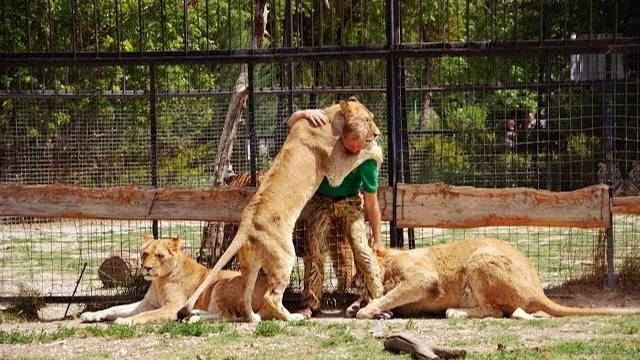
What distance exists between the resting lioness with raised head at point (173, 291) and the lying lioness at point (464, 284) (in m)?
1.09

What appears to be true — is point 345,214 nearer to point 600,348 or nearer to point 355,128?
point 355,128

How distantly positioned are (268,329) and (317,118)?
2.28 m

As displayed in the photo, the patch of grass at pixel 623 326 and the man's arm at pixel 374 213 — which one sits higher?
the man's arm at pixel 374 213

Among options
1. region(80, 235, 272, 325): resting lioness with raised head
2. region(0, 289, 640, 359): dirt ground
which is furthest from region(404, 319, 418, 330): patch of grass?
region(80, 235, 272, 325): resting lioness with raised head

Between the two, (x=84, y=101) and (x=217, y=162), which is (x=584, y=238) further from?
(x=84, y=101)

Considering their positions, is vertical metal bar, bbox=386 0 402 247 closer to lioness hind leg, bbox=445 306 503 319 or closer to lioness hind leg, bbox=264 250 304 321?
lioness hind leg, bbox=445 306 503 319

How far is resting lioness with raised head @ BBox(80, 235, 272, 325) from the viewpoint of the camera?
10.6 meters

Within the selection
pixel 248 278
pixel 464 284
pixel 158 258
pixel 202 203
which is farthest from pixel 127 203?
pixel 464 284

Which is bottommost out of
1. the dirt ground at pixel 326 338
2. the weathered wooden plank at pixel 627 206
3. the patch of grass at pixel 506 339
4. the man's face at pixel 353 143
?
the dirt ground at pixel 326 338

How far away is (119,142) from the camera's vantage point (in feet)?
61.8

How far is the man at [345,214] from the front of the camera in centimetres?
1089

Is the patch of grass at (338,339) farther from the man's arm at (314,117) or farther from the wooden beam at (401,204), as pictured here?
the man's arm at (314,117)

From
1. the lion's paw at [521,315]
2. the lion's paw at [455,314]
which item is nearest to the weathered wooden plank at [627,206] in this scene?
the lion's paw at [521,315]

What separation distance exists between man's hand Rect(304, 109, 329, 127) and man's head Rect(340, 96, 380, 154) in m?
0.18
